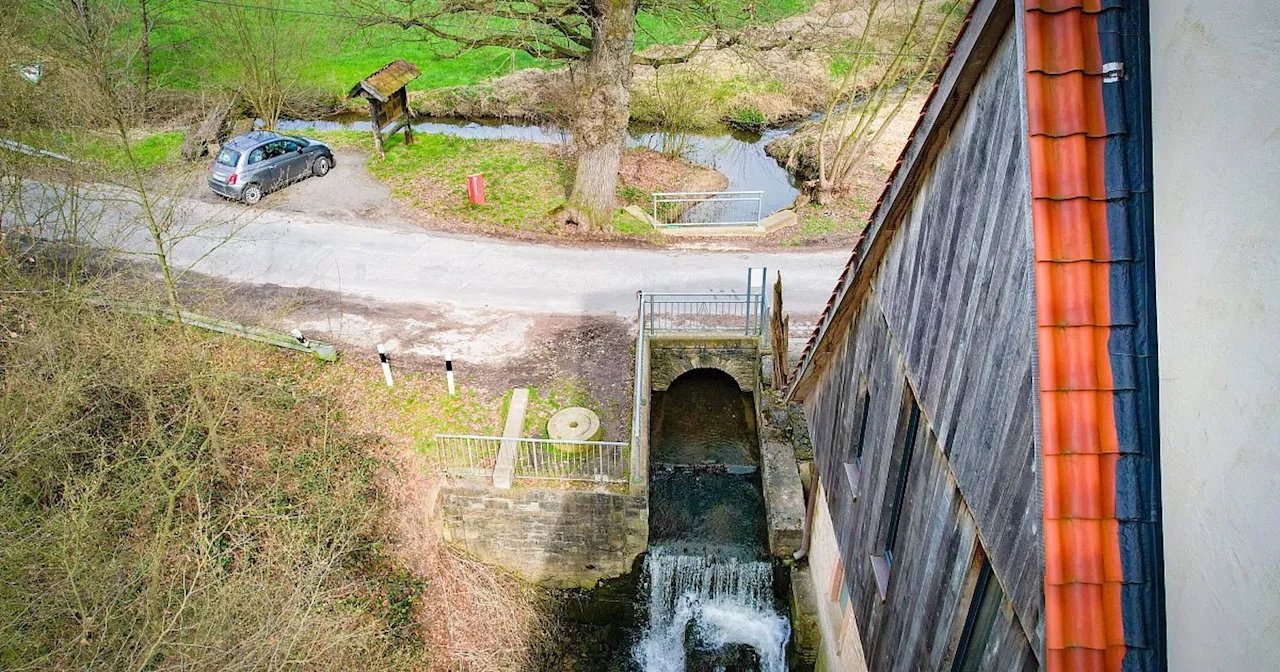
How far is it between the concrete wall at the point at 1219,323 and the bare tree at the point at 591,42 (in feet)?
50.9

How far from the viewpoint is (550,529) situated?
1291cm

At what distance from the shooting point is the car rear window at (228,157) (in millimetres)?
20359

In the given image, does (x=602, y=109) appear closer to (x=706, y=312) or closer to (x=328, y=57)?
(x=706, y=312)

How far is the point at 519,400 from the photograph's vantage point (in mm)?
14055

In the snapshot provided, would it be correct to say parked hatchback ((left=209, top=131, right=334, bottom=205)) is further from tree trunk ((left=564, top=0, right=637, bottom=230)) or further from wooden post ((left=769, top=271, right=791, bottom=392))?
wooden post ((left=769, top=271, right=791, bottom=392))

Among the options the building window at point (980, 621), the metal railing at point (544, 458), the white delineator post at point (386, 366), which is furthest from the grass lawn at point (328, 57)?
the building window at point (980, 621)

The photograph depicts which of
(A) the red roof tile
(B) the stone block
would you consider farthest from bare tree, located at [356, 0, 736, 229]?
(A) the red roof tile

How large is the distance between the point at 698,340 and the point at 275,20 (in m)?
18.7

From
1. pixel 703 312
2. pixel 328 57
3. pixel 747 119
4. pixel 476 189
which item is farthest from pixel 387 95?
pixel 328 57

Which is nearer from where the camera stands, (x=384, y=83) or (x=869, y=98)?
(x=869, y=98)

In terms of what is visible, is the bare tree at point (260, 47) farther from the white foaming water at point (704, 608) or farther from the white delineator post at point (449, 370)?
the white foaming water at point (704, 608)

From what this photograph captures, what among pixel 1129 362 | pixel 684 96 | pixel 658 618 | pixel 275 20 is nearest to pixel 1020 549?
pixel 1129 362

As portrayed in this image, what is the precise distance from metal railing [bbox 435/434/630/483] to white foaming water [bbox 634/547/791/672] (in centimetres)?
170

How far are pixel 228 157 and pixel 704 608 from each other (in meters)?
15.9
